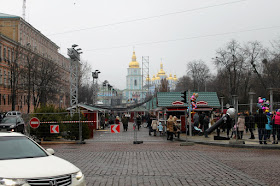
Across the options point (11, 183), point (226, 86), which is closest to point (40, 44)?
point (226, 86)

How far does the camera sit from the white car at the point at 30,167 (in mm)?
5762

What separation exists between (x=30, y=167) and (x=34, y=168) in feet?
0.31

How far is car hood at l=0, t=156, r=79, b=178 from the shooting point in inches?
232

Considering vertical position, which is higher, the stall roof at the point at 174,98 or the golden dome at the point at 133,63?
the golden dome at the point at 133,63

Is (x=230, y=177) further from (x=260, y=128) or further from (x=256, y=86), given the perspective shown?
(x=256, y=86)

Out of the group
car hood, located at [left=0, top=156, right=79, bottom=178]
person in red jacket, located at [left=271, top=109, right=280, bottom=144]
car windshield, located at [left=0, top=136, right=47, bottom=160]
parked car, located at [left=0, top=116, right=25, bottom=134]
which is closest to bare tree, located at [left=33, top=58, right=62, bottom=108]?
parked car, located at [left=0, top=116, right=25, bottom=134]

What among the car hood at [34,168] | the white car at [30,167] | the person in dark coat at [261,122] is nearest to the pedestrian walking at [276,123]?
the person in dark coat at [261,122]

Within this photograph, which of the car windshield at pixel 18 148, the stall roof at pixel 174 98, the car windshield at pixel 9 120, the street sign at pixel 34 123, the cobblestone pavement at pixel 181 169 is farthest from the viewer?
the stall roof at pixel 174 98

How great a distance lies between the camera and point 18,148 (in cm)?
759

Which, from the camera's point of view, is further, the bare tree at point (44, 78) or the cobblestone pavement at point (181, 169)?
the bare tree at point (44, 78)

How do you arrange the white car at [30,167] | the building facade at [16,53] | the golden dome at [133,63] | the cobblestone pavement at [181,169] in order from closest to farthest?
the white car at [30,167], the cobblestone pavement at [181,169], the building facade at [16,53], the golden dome at [133,63]

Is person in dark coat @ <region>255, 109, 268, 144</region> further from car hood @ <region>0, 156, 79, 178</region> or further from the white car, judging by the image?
car hood @ <region>0, 156, 79, 178</region>

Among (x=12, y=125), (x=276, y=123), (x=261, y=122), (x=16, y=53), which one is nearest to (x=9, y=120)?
(x=12, y=125)

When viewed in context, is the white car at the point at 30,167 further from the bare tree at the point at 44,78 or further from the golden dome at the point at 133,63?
the golden dome at the point at 133,63
